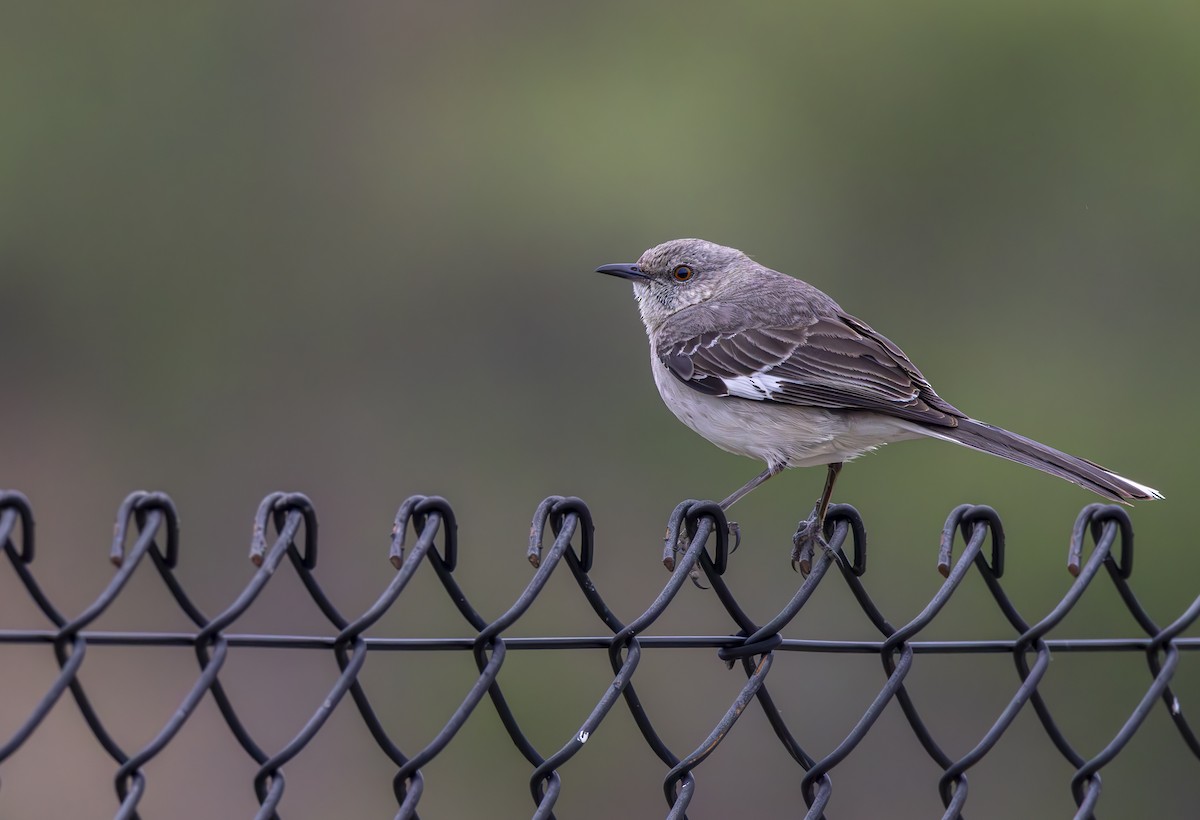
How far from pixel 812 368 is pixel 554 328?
28.2 feet

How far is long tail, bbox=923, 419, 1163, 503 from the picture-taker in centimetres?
315

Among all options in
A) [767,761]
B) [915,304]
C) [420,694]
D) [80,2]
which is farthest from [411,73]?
[767,761]

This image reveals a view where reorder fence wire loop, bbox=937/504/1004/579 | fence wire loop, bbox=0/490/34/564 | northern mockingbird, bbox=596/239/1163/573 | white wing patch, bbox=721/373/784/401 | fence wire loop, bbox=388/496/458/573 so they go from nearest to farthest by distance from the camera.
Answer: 1. fence wire loop, bbox=0/490/34/564
2. fence wire loop, bbox=388/496/458/573
3. fence wire loop, bbox=937/504/1004/579
4. northern mockingbird, bbox=596/239/1163/573
5. white wing patch, bbox=721/373/784/401

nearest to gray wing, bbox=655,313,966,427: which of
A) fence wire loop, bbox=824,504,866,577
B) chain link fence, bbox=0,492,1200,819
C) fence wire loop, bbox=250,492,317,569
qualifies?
chain link fence, bbox=0,492,1200,819

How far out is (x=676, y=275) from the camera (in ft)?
17.0

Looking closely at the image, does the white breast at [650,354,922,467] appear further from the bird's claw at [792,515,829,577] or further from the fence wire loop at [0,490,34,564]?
the fence wire loop at [0,490,34,564]

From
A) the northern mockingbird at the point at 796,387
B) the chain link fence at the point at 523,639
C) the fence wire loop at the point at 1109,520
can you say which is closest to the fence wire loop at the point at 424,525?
the chain link fence at the point at 523,639

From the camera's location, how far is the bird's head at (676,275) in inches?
203

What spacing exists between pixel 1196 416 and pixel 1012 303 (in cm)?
202

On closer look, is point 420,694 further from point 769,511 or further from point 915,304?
point 915,304

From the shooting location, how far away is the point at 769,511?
1109 centimetres

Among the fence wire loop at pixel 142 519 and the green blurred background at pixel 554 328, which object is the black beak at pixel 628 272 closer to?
the fence wire loop at pixel 142 519

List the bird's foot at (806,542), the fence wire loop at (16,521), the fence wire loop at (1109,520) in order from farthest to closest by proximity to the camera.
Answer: the bird's foot at (806,542) < the fence wire loop at (1109,520) < the fence wire loop at (16,521)

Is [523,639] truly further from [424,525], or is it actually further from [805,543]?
[805,543]
